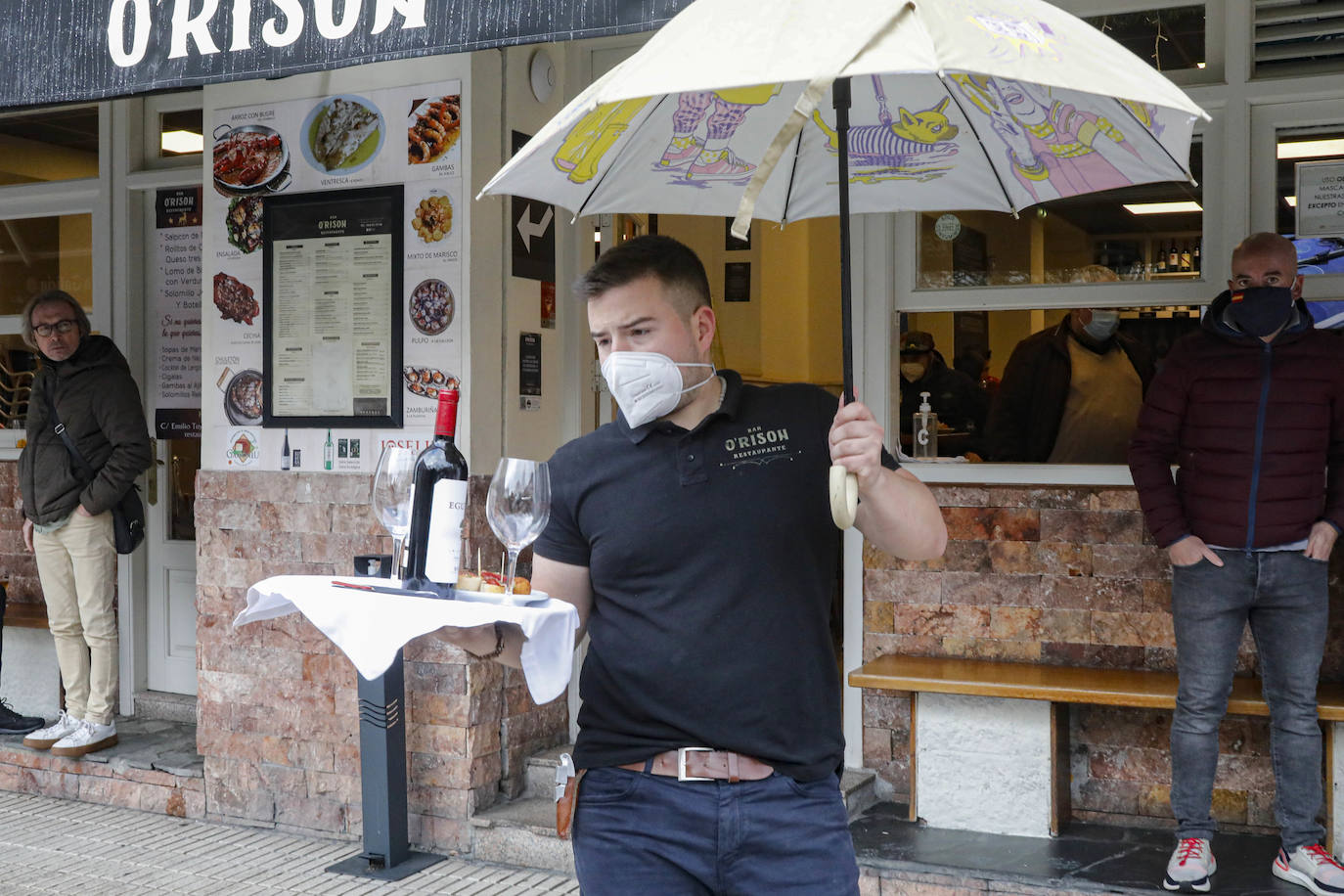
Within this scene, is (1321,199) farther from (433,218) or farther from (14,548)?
(14,548)

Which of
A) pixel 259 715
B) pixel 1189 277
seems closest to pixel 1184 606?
pixel 1189 277

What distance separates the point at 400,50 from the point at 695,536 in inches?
69.7

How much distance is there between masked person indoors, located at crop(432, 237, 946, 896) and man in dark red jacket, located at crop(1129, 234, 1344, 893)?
212 cm

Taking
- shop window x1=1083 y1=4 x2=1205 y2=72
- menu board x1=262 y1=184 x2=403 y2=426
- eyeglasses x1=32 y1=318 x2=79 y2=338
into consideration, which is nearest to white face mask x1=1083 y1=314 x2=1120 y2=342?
shop window x1=1083 y1=4 x2=1205 y2=72

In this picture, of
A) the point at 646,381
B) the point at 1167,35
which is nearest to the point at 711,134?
the point at 646,381

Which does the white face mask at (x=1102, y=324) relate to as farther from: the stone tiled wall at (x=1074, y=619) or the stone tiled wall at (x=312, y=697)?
the stone tiled wall at (x=312, y=697)

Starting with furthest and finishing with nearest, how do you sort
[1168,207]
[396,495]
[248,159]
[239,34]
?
[248,159] → [1168,207] → [239,34] → [396,495]

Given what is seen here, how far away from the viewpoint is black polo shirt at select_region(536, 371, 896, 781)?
211cm

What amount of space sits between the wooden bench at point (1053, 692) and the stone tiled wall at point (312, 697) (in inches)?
52.5

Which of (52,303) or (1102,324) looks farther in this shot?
(52,303)

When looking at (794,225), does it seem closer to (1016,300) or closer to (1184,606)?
(1016,300)

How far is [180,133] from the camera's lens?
20.6 feet

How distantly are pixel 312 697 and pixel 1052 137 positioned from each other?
346 cm

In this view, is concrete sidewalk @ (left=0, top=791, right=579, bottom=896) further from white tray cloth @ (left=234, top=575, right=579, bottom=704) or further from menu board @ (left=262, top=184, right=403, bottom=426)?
white tray cloth @ (left=234, top=575, right=579, bottom=704)
